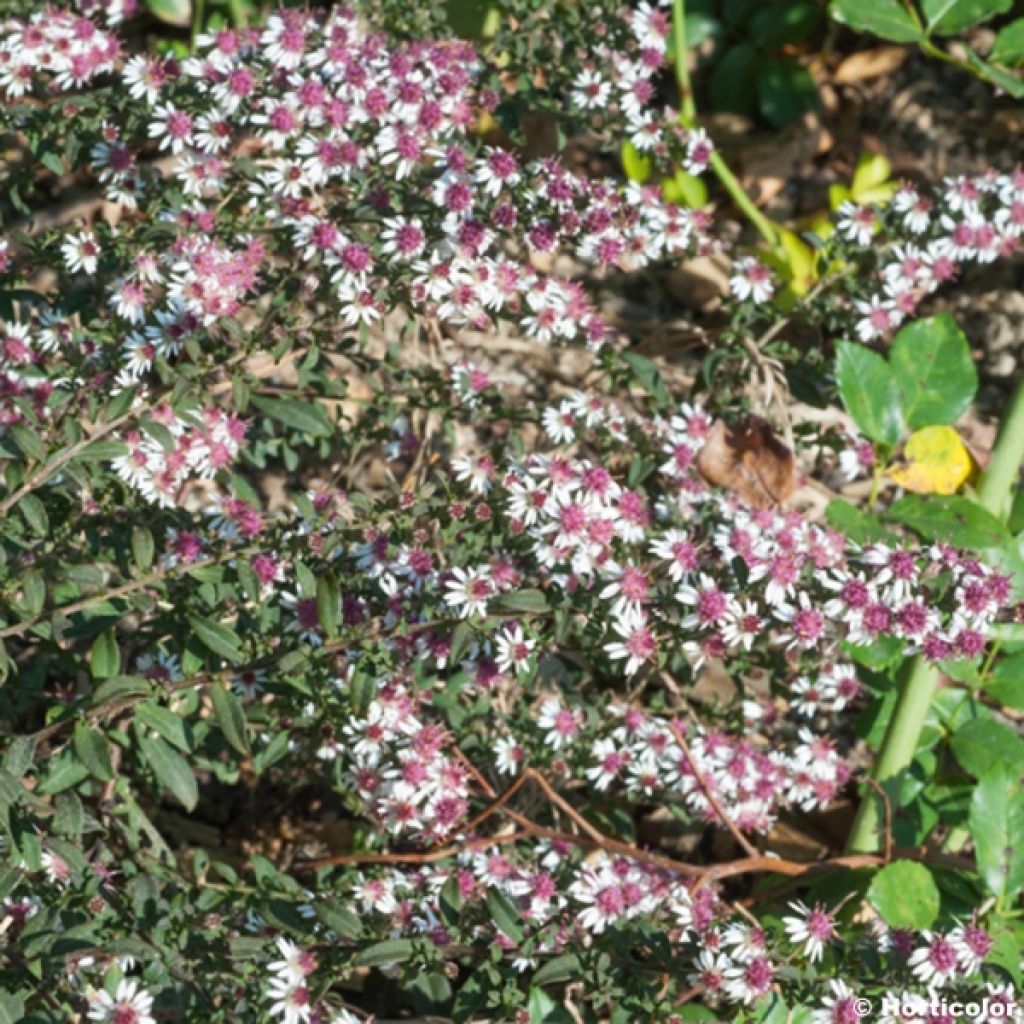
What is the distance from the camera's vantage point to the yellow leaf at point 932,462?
2.89m

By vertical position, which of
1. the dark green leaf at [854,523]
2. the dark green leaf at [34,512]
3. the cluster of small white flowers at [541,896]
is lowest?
the cluster of small white flowers at [541,896]

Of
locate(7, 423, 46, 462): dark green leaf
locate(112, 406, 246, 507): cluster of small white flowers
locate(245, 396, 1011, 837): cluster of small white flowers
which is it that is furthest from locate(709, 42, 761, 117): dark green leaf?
locate(7, 423, 46, 462): dark green leaf

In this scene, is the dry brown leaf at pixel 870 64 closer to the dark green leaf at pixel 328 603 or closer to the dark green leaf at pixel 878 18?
the dark green leaf at pixel 878 18

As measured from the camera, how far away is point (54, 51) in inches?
111

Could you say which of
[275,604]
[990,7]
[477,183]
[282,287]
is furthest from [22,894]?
[990,7]

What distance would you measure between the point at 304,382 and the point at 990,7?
1698mm

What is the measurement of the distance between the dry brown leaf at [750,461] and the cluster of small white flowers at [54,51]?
4.58 ft

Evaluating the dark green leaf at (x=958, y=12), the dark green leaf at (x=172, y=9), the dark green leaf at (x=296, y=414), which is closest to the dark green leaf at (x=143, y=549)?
the dark green leaf at (x=296, y=414)

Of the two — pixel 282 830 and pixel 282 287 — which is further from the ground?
pixel 282 287

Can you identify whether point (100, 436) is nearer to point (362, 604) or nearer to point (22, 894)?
point (362, 604)

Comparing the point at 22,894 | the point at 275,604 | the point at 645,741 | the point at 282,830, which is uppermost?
the point at 275,604

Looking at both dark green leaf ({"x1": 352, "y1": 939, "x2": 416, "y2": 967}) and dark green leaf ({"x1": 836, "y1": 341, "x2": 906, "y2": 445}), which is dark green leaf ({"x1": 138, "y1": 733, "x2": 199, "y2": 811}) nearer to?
dark green leaf ({"x1": 352, "y1": 939, "x2": 416, "y2": 967})

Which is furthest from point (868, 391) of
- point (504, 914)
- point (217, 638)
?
point (217, 638)

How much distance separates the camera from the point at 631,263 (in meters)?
3.02
